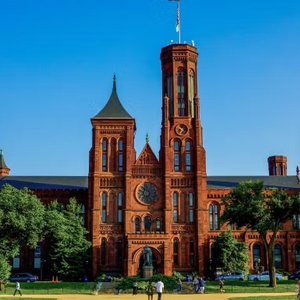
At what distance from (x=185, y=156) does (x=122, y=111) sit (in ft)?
35.3

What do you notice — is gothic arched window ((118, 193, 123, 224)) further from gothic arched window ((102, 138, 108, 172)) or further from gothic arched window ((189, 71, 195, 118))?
gothic arched window ((189, 71, 195, 118))

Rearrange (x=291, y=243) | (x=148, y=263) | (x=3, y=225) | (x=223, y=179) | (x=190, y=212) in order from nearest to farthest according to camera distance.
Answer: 1. (x=3, y=225)
2. (x=148, y=263)
3. (x=190, y=212)
4. (x=291, y=243)
5. (x=223, y=179)

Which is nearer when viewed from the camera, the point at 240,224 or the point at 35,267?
the point at 240,224

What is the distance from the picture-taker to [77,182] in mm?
88000

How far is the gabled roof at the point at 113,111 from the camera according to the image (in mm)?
78562

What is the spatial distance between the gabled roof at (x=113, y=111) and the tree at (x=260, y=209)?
76.7 feet

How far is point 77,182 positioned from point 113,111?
48.3 ft

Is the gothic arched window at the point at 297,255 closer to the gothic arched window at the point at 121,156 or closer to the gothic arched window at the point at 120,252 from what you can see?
the gothic arched window at the point at 120,252

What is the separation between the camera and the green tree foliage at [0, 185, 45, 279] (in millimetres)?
59188

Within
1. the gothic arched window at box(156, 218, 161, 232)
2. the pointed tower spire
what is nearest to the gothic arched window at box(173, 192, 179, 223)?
the gothic arched window at box(156, 218, 161, 232)

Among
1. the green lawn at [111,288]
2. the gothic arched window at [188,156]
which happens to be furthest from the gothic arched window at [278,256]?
the green lawn at [111,288]

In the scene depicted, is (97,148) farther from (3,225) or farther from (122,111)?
(3,225)

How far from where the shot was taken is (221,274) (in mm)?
73062

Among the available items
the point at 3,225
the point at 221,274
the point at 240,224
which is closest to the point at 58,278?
the point at 3,225
